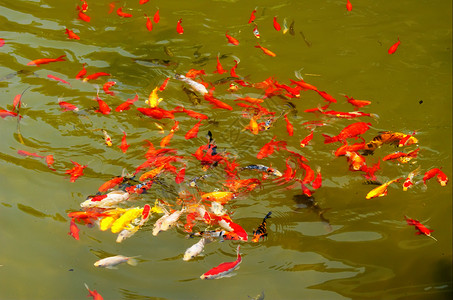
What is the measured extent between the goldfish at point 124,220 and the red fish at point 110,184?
280 mm

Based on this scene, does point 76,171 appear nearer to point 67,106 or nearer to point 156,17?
point 67,106

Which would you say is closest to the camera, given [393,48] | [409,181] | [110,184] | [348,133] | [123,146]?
[110,184]

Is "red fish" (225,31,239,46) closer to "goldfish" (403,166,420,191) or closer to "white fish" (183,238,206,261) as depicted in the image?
"goldfish" (403,166,420,191)

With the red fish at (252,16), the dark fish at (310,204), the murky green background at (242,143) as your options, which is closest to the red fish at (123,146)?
the murky green background at (242,143)

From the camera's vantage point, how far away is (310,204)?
3107 millimetres

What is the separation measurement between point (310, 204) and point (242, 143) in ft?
2.20

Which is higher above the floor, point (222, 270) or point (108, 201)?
point (108, 201)

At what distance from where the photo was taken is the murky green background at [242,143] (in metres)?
2.77

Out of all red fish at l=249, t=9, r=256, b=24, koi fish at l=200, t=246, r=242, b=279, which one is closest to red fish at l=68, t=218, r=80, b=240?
koi fish at l=200, t=246, r=242, b=279

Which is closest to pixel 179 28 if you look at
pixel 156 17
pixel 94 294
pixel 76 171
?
pixel 156 17

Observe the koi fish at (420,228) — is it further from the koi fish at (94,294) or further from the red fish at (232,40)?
the red fish at (232,40)

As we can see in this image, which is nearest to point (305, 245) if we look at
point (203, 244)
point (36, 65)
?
point (203, 244)

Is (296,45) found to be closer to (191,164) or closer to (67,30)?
(191,164)

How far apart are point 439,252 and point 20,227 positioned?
8.60ft
